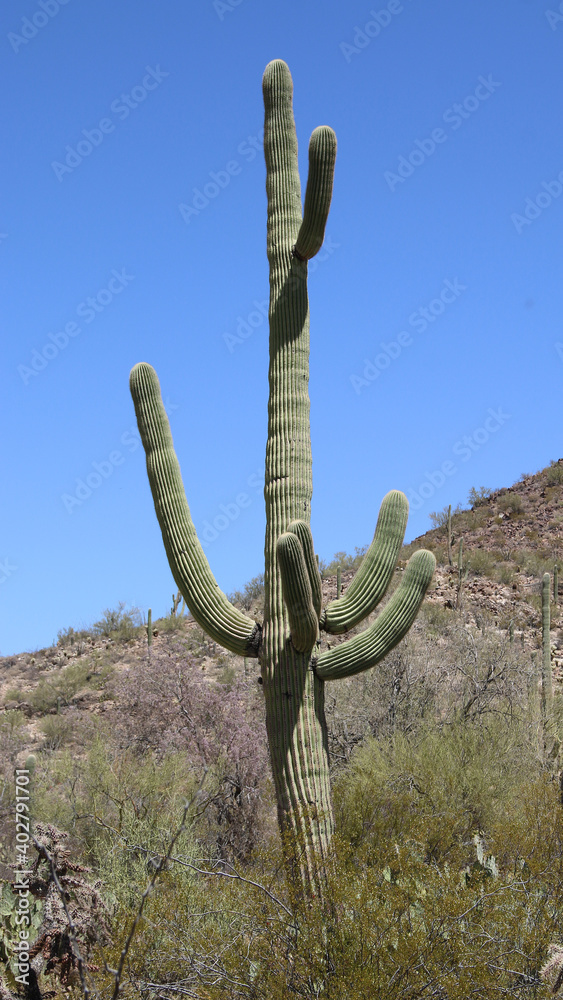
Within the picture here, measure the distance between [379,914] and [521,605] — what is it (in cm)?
2073

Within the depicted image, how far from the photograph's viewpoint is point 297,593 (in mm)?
6617

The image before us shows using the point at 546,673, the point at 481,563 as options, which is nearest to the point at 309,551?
the point at 546,673

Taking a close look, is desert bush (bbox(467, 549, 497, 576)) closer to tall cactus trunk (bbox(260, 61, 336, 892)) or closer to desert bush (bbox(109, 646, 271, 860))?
desert bush (bbox(109, 646, 271, 860))

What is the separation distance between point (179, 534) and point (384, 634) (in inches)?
71.5

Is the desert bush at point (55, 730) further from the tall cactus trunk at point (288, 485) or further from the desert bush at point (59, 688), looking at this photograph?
the tall cactus trunk at point (288, 485)

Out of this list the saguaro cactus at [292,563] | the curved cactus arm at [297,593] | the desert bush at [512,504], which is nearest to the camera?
the curved cactus arm at [297,593]

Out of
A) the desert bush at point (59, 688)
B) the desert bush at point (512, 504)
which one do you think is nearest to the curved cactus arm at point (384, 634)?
the desert bush at point (59, 688)

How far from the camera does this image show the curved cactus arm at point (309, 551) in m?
6.57

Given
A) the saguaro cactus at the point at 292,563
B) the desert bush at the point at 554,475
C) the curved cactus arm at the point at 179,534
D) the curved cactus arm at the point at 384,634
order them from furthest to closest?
the desert bush at the point at 554,475 → the curved cactus arm at the point at 179,534 → the curved cactus arm at the point at 384,634 → the saguaro cactus at the point at 292,563

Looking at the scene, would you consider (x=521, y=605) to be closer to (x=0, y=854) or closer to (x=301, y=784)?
(x=0, y=854)

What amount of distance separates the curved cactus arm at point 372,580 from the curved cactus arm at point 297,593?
31 centimetres

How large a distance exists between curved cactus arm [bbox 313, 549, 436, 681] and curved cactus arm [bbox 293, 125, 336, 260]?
282cm

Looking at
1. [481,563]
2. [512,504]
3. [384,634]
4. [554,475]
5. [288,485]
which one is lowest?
[384,634]

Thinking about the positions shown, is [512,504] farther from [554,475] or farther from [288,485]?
[288,485]
